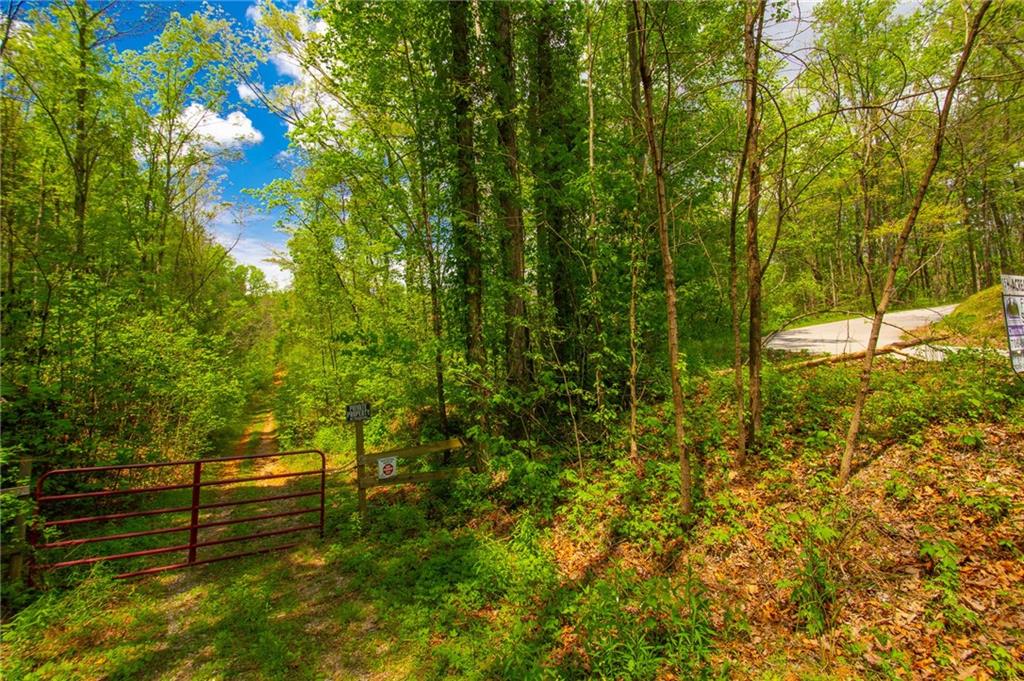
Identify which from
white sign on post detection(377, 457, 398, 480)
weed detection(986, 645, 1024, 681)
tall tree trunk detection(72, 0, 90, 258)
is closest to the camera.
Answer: weed detection(986, 645, 1024, 681)

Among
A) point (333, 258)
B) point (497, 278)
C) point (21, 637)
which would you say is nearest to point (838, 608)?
point (497, 278)

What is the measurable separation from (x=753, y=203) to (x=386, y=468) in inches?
251

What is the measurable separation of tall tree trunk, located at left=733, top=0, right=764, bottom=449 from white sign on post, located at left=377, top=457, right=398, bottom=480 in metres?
5.18

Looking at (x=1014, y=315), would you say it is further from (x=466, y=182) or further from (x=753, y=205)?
(x=466, y=182)

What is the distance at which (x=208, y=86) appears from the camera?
11984 millimetres

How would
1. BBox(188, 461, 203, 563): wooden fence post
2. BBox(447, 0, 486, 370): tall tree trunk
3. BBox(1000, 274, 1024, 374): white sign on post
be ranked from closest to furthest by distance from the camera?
1. BBox(1000, 274, 1024, 374): white sign on post
2. BBox(188, 461, 203, 563): wooden fence post
3. BBox(447, 0, 486, 370): tall tree trunk

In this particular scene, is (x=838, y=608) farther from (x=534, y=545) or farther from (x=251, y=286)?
(x=251, y=286)

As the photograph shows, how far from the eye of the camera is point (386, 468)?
20.1 feet

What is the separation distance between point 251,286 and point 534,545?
2437cm

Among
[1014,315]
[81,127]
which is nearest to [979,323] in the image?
[1014,315]

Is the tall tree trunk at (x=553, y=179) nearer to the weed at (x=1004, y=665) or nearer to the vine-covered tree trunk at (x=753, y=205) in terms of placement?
the vine-covered tree trunk at (x=753, y=205)

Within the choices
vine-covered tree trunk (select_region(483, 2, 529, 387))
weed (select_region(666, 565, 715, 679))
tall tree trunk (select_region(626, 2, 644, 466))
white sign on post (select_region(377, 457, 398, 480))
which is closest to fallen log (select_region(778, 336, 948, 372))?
tall tree trunk (select_region(626, 2, 644, 466))

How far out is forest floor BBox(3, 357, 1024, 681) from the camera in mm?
3012

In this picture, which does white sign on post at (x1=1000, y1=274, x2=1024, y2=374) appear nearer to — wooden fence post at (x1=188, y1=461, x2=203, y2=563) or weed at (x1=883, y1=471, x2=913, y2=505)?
weed at (x1=883, y1=471, x2=913, y2=505)
